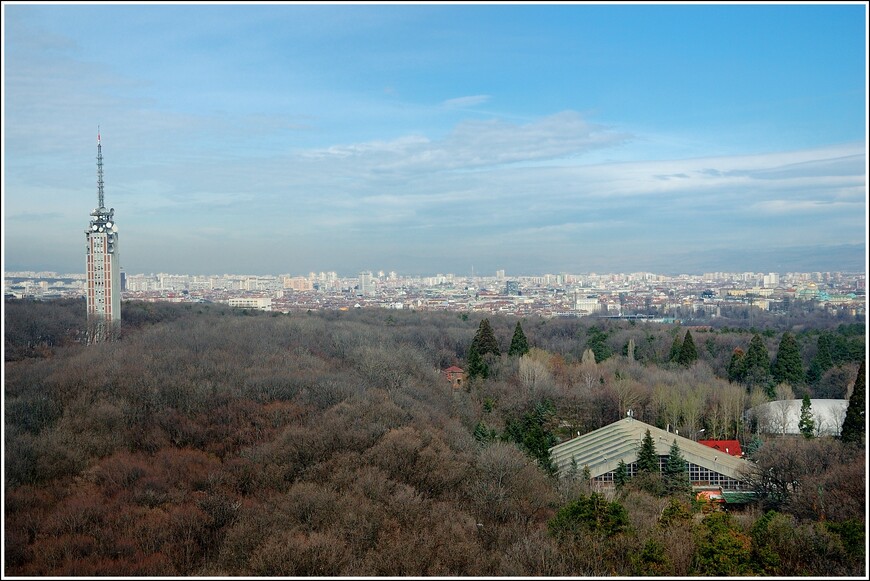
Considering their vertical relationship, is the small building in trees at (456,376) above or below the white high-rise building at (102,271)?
below

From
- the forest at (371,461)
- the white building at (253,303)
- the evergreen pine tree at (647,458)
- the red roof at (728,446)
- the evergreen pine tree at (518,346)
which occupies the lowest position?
the red roof at (728,446)

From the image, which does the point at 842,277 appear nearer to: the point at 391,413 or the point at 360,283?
the point at 391,413

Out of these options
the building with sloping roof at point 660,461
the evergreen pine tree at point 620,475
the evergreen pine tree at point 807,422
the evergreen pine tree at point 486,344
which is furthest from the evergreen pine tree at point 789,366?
the evergreen pine tree at point 620,475

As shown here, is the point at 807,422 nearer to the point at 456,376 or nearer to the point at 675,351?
the point at 675,351

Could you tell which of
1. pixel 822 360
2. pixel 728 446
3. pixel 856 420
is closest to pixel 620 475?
pixel 856 420

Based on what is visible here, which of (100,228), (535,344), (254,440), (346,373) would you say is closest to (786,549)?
(254,440)

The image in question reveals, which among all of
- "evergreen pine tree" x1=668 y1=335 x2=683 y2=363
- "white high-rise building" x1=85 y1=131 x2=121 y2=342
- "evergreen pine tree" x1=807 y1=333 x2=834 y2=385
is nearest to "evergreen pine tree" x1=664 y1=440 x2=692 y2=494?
"evergreen pine tree" x1=807 y1=333 x2=834 y2=385

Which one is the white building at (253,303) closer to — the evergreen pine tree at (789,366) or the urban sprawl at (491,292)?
the urban sprawl at (491,292)
